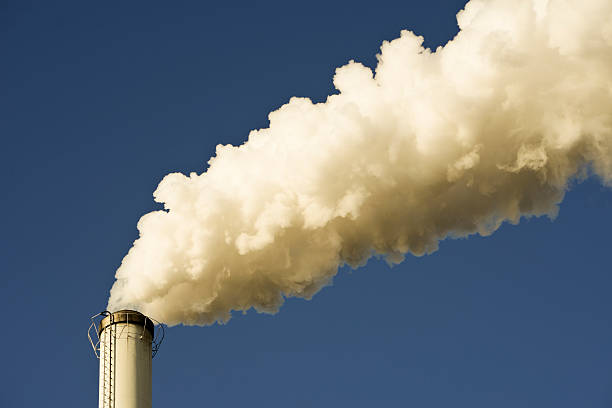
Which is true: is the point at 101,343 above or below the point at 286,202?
below

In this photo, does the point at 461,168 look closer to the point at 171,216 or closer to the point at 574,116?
the point at 574,116

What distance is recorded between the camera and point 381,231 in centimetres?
5009

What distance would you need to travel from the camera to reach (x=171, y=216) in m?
51.5

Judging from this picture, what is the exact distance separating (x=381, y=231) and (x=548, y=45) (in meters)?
9.20

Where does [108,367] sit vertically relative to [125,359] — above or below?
below

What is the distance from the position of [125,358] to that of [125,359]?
33 mm

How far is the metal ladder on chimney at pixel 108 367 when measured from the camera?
154 feet

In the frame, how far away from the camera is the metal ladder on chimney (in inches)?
1843

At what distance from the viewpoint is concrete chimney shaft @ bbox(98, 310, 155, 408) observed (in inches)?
1847

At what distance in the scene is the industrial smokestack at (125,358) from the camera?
46938 mm

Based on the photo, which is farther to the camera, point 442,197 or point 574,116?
point 442,197

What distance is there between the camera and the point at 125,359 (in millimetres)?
47812

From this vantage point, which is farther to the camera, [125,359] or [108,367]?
[125,359]

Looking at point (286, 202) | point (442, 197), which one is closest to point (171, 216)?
point (286, 202)
